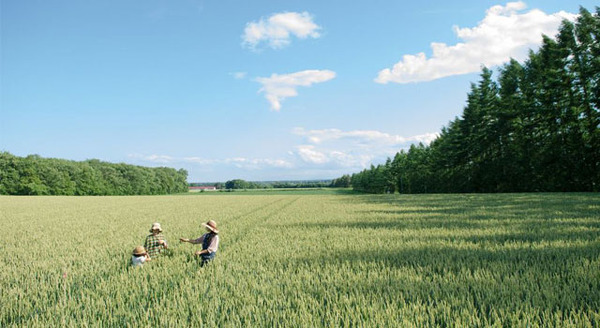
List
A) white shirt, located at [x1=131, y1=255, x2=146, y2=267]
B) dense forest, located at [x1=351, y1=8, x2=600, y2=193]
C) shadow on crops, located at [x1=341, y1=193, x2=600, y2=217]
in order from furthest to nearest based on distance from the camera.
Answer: dense forest, located at [x1=351, y1=8, x2=600, y2=193]
shadow on crops, located at [x1=341, y1=193, x2=600, y2=217]
white shirt, located at [x1=131, y1=255, x2=146, y2=267]

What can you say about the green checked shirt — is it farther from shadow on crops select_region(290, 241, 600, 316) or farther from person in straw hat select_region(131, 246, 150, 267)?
shadow on crops select_region(290, 241, 600, 316)

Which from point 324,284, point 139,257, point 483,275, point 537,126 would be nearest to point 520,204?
point 483,275

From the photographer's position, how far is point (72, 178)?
89.3 m

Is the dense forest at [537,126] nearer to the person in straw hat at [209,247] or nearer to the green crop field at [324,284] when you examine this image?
the green crop field at [324,284]

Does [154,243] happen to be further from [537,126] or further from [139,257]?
[537,126]

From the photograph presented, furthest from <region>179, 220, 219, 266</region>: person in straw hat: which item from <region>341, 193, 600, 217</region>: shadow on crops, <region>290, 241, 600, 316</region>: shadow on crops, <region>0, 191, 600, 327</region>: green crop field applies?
<region>341, 193, 600, 217</region>: shadow on crops

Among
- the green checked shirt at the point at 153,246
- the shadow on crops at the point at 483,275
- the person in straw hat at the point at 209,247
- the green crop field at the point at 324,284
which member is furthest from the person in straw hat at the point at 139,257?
the shadow on crops at the point at 483,275

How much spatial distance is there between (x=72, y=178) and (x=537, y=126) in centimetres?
10371

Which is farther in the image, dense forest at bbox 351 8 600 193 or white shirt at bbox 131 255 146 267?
dense forest at bbox 351 8 600 193

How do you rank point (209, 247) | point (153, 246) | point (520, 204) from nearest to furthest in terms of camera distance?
point (209, 247) < point (153, 246) < point (520, 204)

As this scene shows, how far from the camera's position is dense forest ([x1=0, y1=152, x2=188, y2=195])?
74562 millimetres

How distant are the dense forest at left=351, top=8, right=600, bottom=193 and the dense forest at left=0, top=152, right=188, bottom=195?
290 feet

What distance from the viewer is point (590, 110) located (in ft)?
116

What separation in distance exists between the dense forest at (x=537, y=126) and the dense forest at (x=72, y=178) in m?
88.3
